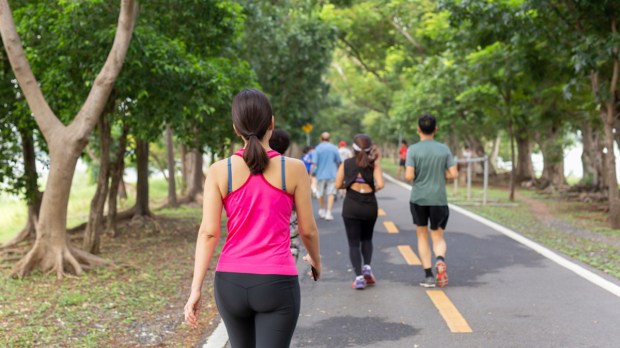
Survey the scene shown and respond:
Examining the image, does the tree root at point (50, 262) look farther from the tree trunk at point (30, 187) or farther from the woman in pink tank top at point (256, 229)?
the woman in pink tank top at point (256, 229)

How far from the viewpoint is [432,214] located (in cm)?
781

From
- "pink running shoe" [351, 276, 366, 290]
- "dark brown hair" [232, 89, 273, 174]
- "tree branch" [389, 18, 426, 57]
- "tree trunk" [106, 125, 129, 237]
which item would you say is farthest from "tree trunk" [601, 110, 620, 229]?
"tree branch" [389, 18, 426, 57]

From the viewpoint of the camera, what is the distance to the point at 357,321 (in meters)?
6.44

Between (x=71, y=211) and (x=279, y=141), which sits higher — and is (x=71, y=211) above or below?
below

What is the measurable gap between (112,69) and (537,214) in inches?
449

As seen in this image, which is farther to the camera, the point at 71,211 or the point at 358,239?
the point at 71,211

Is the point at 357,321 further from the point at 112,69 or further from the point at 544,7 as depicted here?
the point at 544,7

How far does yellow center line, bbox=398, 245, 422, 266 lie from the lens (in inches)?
377

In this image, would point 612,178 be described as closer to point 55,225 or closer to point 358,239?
point 358,239

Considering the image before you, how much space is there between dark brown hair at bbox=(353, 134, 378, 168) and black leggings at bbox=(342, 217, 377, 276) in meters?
0.63

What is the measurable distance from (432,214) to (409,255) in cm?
250

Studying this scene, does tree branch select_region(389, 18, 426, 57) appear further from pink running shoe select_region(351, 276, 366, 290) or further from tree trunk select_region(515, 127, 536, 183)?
pink running shoe select_region(351, 276, 366, 290)

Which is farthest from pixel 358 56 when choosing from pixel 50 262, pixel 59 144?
pixel 50 262

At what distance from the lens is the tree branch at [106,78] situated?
933 cm
